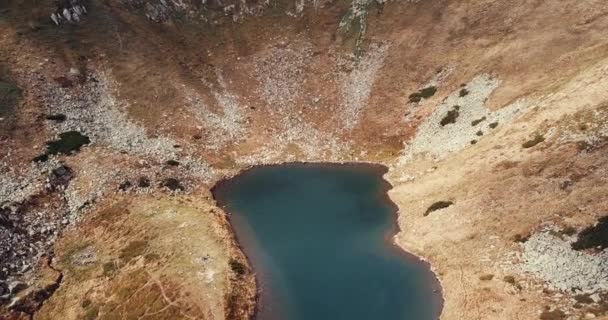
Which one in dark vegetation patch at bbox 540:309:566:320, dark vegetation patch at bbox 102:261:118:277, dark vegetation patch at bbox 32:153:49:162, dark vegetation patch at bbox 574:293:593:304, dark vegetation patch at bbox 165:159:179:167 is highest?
dark vegetation patch at bbox 32:153:49:162

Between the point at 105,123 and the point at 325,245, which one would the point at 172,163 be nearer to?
the point at 105,123

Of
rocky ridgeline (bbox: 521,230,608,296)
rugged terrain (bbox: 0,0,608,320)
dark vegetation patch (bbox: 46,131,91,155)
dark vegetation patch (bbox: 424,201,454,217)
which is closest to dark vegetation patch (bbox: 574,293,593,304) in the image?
rugged terrain (bbox: 0,0,608,320)

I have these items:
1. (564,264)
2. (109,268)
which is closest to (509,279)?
(564,264)

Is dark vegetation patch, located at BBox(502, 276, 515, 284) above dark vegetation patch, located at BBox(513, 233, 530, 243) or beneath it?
beneath

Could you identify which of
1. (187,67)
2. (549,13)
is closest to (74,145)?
(187,67)

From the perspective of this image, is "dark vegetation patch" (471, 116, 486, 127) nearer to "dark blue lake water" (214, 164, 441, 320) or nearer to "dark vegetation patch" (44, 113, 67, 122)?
"dark blue lake water" (214, 164, 441, 320)

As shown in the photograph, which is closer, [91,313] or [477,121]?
[91,313]

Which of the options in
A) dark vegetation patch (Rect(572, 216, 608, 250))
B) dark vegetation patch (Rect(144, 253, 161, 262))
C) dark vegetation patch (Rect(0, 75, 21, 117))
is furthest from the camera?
dark vegetation patch (Rect(0, 75, 21, 117))
